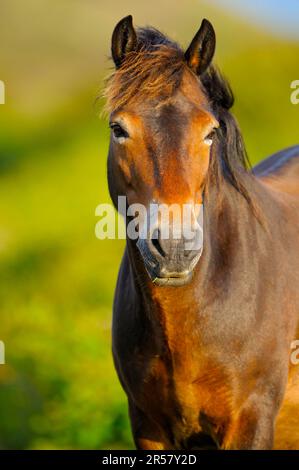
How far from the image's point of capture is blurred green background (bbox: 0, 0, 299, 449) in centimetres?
952

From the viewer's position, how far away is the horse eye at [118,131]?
12.3 feet

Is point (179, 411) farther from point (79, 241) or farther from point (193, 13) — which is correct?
point (193, 13)

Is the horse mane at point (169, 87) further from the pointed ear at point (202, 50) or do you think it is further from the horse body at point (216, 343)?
the horse body at point (216, 343)

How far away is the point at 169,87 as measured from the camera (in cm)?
380

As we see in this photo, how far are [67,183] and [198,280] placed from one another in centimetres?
1492

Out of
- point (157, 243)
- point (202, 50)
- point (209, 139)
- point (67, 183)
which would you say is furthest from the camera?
point (67, 183)

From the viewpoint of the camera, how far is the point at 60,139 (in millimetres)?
20594

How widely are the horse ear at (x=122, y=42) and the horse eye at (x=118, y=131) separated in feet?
1.31

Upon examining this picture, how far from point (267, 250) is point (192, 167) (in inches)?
38.4

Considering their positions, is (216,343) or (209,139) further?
(216,343)

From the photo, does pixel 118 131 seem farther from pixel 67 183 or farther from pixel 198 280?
pixel 67 183

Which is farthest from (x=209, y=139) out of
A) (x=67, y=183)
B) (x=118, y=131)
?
(x=67, y=183)

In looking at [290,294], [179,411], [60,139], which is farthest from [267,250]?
[60,139]

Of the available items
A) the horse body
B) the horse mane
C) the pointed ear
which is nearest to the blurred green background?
→ the horse mane
